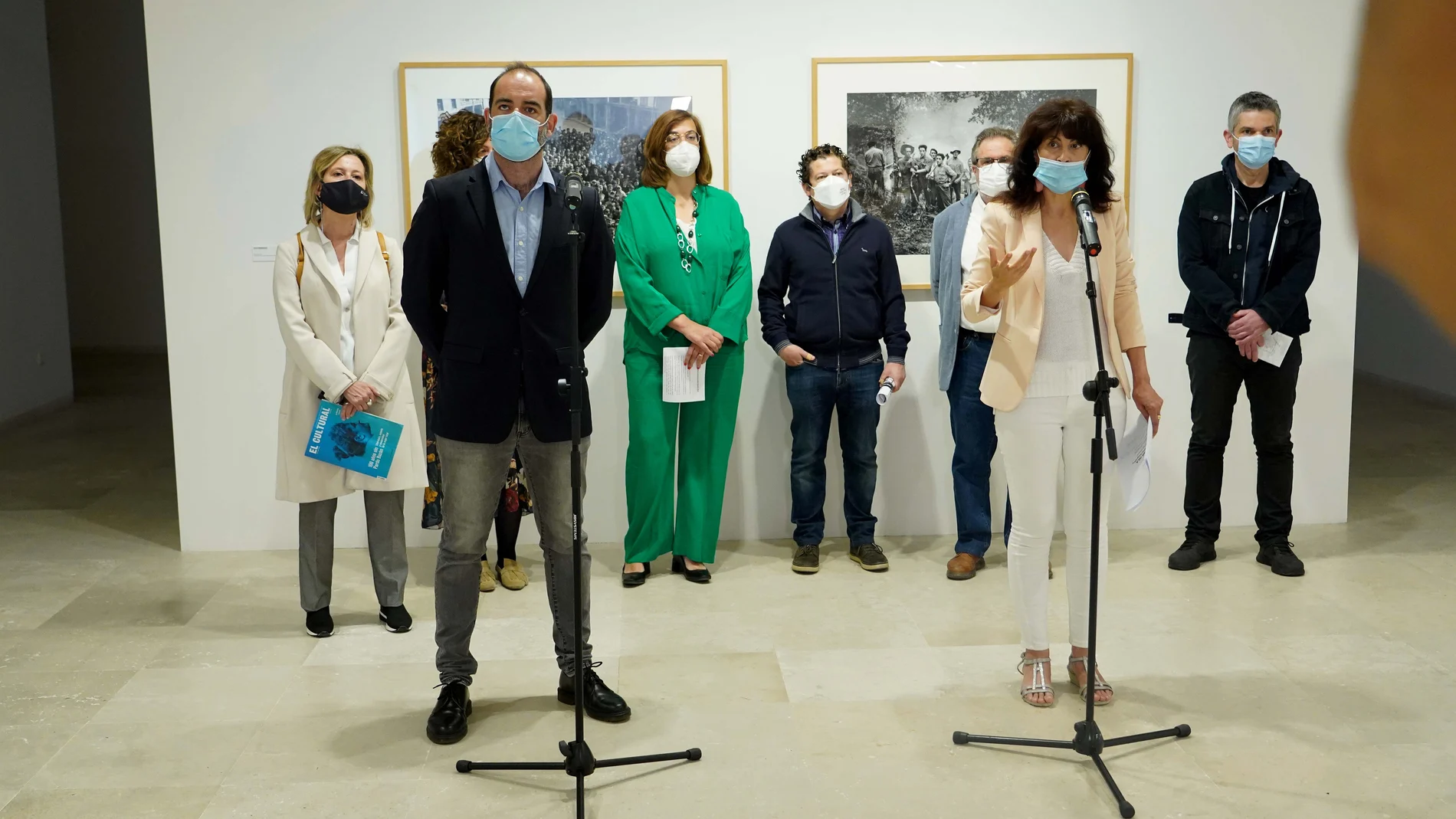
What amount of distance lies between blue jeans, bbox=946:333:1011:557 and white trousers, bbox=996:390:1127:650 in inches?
53.9

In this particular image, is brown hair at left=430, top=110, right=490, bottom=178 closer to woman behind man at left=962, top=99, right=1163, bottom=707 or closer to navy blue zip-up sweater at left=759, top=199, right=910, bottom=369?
navy blue zip-up sweater at left=759, top=199, right=910, bottom=369

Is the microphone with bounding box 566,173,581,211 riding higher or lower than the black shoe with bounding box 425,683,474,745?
higher

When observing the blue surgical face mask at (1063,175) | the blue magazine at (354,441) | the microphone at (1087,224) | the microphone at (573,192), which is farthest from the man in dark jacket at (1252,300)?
the blue magazine at (354,441)

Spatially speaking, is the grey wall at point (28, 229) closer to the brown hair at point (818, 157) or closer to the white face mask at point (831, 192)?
the brown hair at point (818, 157)

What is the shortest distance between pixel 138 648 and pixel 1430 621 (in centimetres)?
459

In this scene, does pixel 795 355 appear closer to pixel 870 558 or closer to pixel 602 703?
pixel 870 558

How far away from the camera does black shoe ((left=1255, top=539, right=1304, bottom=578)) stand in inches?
211

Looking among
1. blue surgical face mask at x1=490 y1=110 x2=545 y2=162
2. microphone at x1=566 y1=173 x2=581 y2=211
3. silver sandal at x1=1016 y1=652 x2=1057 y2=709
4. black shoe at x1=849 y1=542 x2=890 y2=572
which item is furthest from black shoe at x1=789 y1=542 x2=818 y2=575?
microphone at x1=566 y1=173 x2=581 y2=211

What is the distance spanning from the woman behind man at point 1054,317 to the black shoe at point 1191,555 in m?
1.69

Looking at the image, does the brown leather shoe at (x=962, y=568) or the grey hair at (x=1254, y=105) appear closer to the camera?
the grey hair at (x=1254, y=105)

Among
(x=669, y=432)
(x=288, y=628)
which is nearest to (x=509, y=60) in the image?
(x=669, y=432)

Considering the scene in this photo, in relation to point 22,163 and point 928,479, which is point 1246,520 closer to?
point 928,479

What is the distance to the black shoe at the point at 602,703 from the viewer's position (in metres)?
3.93

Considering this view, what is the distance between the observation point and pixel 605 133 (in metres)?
5.74
